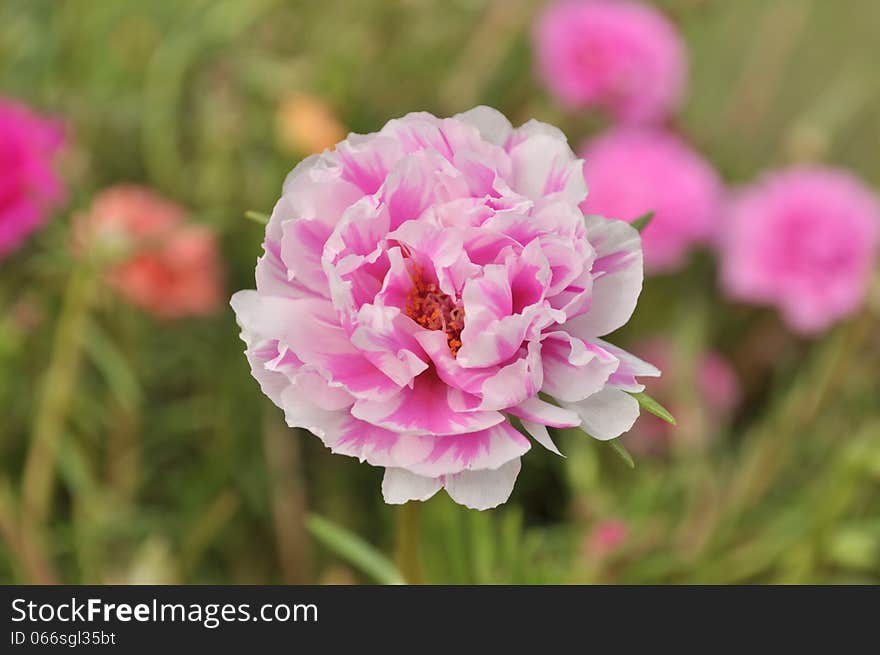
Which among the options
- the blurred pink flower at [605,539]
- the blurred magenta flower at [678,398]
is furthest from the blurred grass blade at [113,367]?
the blurred magenta flower at [678,398]

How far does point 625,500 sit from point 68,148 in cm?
51

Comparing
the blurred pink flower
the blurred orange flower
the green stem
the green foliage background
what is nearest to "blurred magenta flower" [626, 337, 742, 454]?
the green foliage background

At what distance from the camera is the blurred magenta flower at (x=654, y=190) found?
2.73 feet

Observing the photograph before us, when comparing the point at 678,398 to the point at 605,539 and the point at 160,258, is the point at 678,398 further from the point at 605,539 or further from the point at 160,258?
the point at 160,258

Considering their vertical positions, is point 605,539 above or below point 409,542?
above

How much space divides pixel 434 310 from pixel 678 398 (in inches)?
22.0

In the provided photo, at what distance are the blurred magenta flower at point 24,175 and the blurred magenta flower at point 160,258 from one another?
0.18 feet

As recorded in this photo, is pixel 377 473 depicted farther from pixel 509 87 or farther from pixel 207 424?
pixel 509 87

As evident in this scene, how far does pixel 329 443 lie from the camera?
11.1 inches

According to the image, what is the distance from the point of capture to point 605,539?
0.65 m

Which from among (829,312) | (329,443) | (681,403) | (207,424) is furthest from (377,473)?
(329,443)

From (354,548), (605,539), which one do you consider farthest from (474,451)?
(605,539)

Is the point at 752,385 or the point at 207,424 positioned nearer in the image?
the point at 207,424

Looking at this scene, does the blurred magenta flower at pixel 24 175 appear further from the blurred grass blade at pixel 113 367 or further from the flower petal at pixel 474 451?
the flower petal at pixel 474 451
